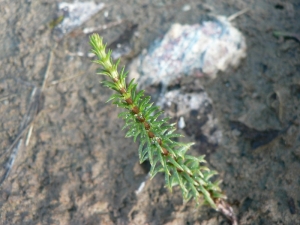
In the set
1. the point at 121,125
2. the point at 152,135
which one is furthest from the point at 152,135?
the point at 121,125

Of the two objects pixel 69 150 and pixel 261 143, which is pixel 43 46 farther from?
pixel 261 143

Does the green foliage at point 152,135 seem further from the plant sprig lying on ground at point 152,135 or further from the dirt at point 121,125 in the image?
the dirt at point 121,125

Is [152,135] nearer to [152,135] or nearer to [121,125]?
[152,135]

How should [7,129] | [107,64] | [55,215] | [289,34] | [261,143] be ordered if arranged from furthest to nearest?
[289,34]
[7,129]
[261,143]
[55,215]
[107,64]

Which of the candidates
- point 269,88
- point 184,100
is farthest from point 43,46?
point 269,88

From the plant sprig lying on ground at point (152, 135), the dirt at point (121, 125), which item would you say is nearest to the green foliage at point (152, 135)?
the plant sprig lying on ground at point (152, 135)
